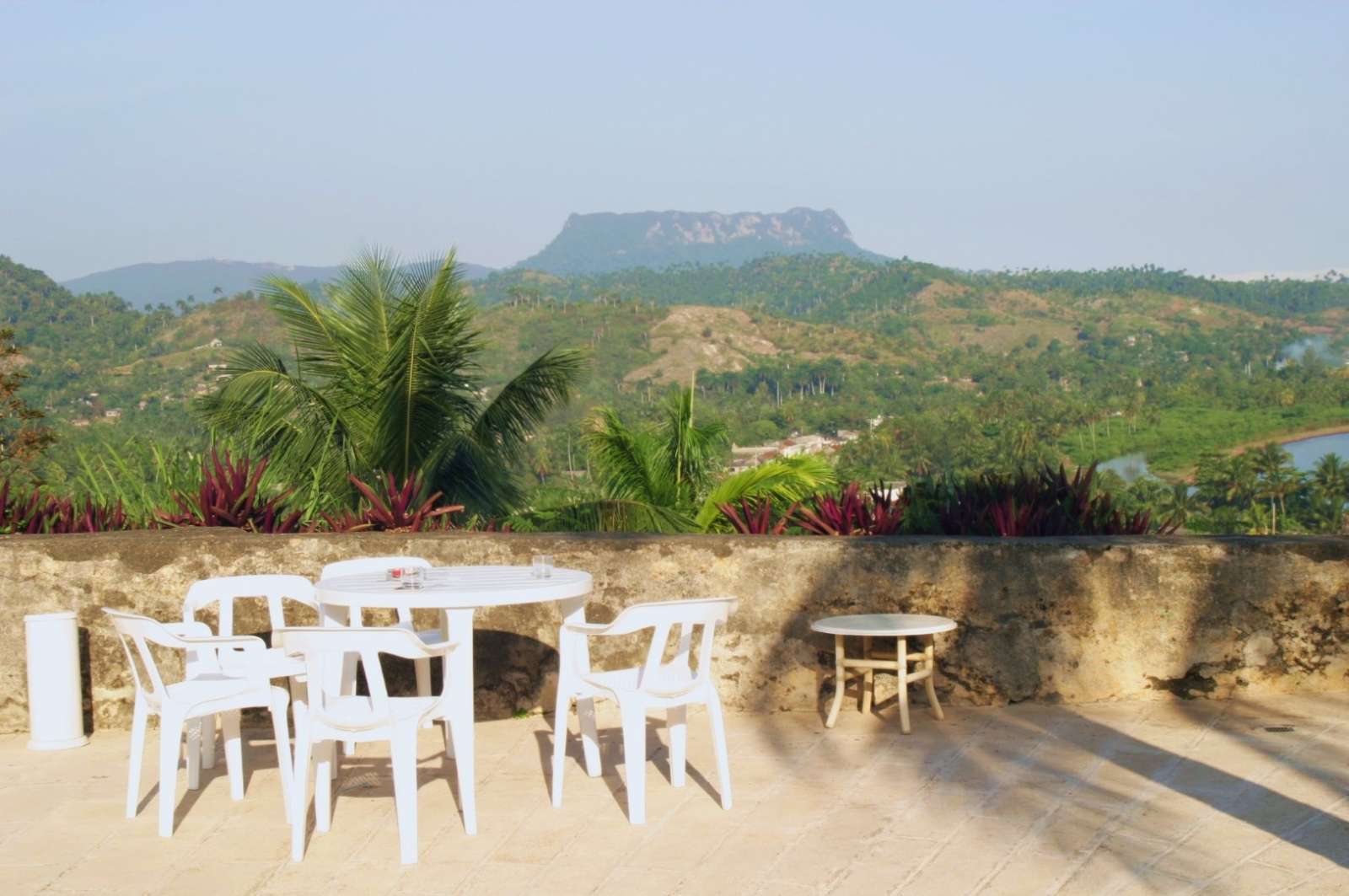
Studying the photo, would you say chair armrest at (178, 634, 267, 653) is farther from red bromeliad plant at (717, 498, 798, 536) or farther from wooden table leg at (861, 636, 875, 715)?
red bromeliad plant at (717, 498, 798, 536)

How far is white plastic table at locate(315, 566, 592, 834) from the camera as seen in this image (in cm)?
439

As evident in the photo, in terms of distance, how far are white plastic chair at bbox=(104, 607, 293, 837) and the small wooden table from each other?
2227 millimetres

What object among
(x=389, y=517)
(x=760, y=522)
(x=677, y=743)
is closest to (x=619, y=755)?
(x=677, y=743)

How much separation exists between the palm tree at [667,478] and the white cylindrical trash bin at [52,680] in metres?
3.99

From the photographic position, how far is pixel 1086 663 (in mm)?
6051

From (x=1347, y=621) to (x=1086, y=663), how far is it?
3.70ft

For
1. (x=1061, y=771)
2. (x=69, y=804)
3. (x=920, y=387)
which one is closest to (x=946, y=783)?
(x=1061, y=771)

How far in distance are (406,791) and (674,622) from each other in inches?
38.7

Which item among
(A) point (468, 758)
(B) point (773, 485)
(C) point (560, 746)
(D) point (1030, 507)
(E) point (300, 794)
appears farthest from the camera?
(B) point (773, 485)

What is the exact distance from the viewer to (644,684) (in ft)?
14.8

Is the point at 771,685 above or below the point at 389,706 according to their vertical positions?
below

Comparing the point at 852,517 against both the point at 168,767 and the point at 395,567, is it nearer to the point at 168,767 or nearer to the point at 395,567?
the point at 395,567

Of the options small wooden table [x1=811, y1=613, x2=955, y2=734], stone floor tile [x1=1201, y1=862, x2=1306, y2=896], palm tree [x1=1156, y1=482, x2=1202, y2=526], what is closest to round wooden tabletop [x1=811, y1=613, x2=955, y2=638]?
small wooden table [x1=811, y1=613, x2=955, y2=734]

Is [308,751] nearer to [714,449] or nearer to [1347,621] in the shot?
[1347,621]
